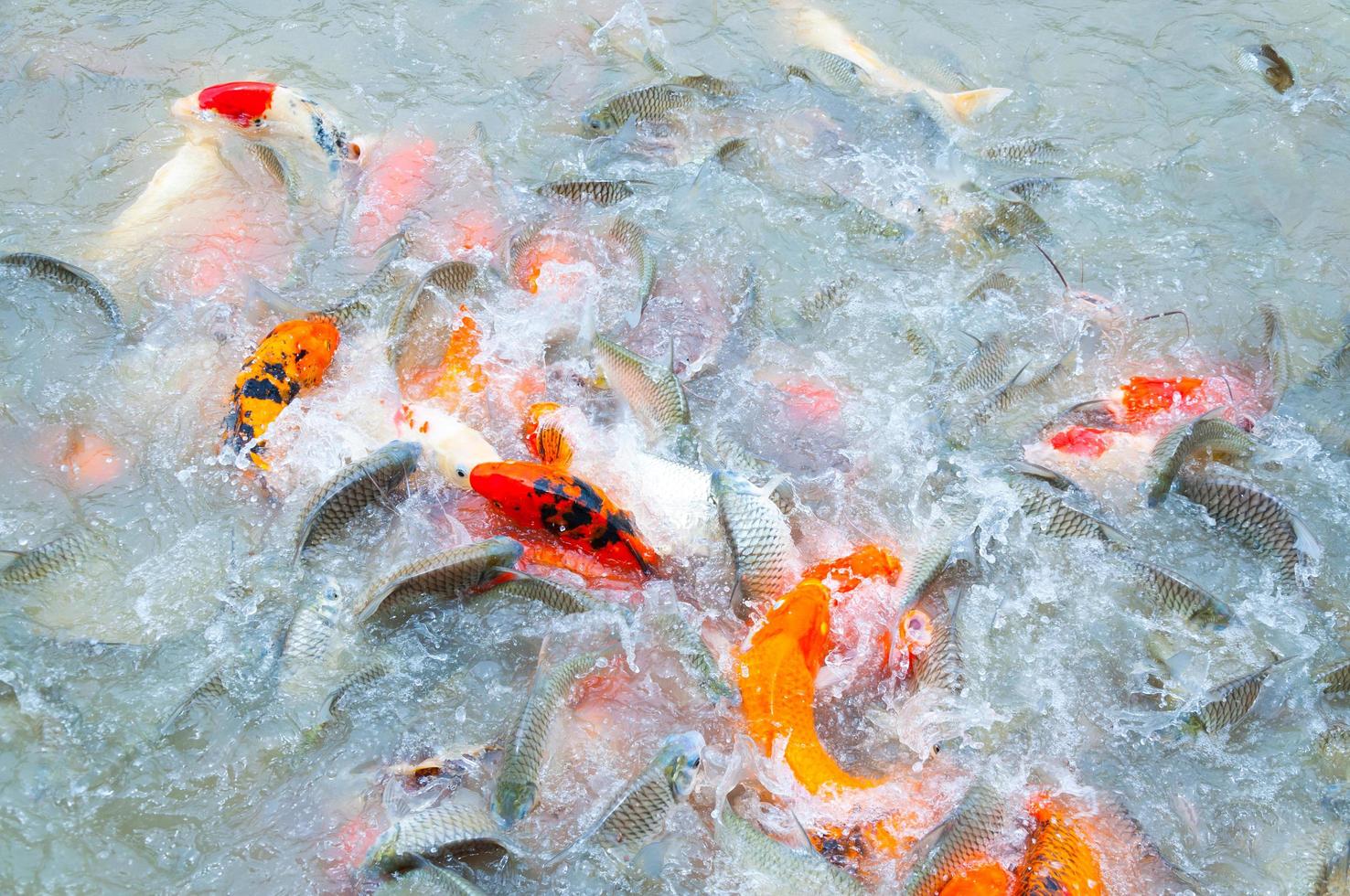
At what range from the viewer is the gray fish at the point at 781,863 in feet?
9.95

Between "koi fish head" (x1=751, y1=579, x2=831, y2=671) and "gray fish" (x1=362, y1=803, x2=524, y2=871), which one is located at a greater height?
"koi fish head" (x1=751, y1=579, x2=831, y2=671)

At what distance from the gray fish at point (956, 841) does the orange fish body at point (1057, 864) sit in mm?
139

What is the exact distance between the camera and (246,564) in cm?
405

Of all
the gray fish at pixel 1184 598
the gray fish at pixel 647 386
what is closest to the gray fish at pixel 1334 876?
the gray fish at pixel 1184 598

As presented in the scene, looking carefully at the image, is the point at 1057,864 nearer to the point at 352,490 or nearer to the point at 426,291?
the point at 352,490

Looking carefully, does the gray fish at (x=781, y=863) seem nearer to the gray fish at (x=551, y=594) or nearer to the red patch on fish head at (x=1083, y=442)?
the gray fish at (x=551, y=594)

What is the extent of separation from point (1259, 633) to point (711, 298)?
314 centimetres

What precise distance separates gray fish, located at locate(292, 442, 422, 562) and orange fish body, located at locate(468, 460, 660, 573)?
12.4 inches

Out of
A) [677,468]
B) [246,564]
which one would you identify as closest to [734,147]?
[677,468]

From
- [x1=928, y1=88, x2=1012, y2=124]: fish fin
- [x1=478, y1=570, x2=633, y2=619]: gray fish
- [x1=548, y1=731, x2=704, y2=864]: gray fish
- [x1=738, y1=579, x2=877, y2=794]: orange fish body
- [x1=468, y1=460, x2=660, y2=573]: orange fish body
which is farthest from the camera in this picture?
[x1=928, y1=88, x2=1012, y2=124]: fish fin

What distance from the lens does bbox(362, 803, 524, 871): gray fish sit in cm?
303

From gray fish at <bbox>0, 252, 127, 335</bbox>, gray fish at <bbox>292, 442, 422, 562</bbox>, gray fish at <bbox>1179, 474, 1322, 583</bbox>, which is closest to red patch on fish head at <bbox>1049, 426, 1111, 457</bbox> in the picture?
gray fish at <bbox>1179, 474, 1322, 583</bbox>

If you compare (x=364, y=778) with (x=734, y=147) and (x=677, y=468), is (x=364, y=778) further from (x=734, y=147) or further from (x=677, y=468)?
(x=734, y=147)

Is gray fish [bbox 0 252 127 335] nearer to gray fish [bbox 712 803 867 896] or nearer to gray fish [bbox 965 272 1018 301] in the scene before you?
gray fish [bbox 712 803 867 896]
